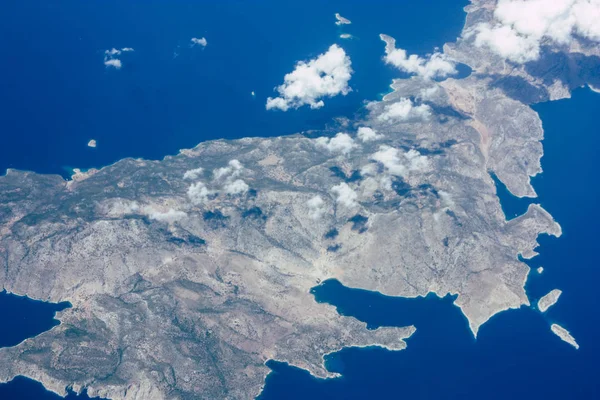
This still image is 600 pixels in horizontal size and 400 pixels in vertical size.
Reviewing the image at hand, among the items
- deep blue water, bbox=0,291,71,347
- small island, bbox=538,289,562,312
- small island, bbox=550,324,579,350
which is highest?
small island, bbox=538,289,562,312

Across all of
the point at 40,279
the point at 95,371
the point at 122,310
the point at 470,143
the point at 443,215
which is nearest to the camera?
the point at 95,371

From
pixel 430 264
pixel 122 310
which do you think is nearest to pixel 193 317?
pixel 122 310

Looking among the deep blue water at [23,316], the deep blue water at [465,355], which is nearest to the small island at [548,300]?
the deep blue water at [465,355]

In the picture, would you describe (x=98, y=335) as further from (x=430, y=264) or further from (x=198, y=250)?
(x=430, y=264)

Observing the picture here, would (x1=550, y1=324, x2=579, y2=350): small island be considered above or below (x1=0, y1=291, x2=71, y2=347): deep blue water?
above

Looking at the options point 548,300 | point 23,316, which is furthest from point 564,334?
point 23,316

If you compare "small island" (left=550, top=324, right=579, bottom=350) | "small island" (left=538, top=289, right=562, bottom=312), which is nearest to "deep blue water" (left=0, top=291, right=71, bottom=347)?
"small island" (left=538, top=289, right=562, bottom=312)

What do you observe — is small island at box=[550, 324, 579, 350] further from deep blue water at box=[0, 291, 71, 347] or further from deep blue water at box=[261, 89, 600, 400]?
deep blue water at box=[0, 291, 71, 347]
